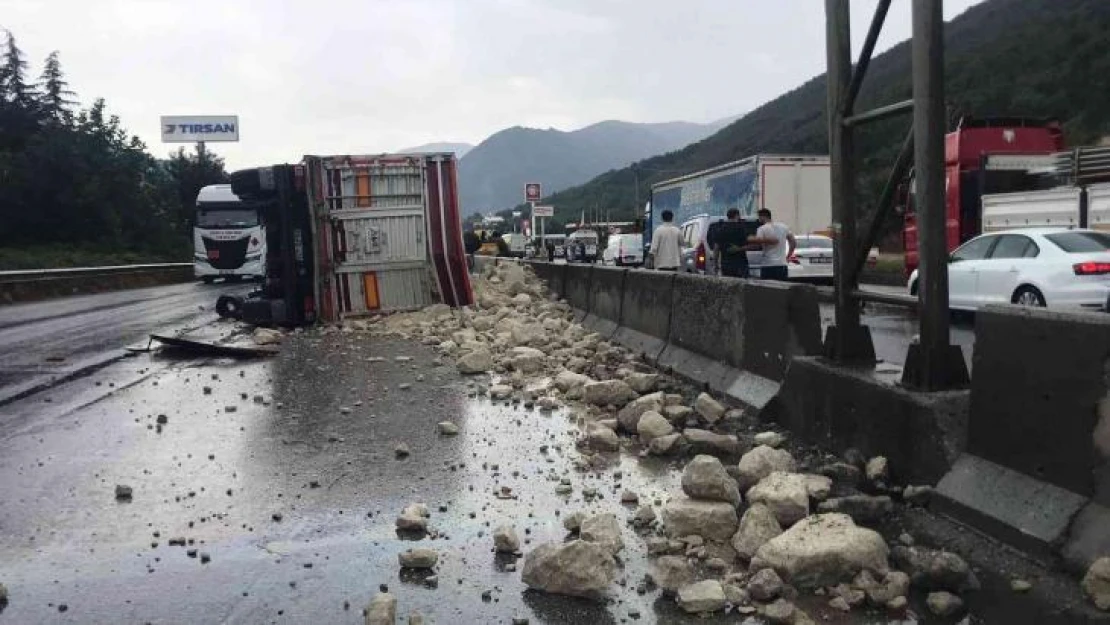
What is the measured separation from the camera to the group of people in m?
13.0

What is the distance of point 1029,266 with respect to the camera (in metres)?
11.7

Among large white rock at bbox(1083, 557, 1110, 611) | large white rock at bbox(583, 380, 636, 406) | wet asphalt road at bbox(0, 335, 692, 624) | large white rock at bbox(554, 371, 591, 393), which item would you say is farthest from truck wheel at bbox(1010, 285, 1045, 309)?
large white rock at bbox(1083, 557, 1110, 611)

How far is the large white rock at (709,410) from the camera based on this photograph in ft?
19.3

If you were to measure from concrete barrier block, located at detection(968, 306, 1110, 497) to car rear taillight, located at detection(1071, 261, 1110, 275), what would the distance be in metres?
8.61

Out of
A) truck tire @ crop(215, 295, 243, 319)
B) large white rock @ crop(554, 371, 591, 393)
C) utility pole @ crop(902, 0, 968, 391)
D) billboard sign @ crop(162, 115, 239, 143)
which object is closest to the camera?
utility pole @ crop(902, 0, 968, 391)

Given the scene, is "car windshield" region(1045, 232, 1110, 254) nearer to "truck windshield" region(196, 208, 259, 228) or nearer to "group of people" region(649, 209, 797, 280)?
"group of people" region(649, 209, 797, 280)

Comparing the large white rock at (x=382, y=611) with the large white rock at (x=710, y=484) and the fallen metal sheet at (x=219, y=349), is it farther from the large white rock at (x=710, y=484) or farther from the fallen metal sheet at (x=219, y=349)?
Result: the fallen metal sheet at (x=219, y=349)

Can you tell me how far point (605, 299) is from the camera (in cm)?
1152

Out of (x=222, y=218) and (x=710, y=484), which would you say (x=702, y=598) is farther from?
(x=222, y=218)

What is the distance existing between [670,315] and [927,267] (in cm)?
421

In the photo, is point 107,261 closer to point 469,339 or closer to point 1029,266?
point 469,339

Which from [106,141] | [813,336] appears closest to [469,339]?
[813,336]

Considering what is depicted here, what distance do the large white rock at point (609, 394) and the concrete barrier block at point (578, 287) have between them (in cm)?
592

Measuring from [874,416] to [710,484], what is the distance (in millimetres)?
1076
